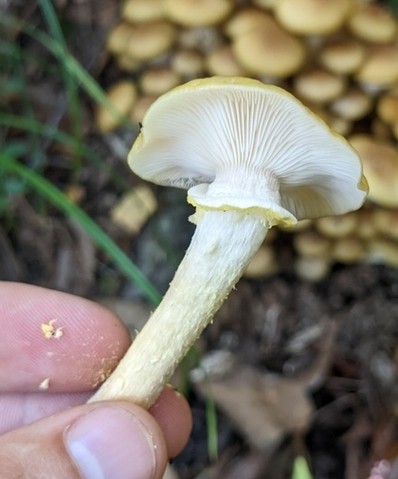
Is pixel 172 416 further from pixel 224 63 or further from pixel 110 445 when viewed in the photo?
pixel 224 63

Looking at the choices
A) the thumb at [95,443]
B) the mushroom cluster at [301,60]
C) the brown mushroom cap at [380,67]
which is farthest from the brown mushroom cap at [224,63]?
the thumb at [95,443]

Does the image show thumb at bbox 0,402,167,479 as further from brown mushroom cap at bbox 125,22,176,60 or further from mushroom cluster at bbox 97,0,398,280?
brown mushroom cap at bbox 125,22,176,60

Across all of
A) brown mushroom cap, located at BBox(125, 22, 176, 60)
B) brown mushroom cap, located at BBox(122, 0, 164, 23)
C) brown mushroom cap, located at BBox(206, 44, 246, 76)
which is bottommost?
brown mushroom cap, located at BBox(206, 44, 246, 76)

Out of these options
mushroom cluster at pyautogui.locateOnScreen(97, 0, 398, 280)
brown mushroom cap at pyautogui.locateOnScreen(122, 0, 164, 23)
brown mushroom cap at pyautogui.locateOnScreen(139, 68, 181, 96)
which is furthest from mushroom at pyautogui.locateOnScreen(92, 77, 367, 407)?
brown mushroom cap at pyautogui.locateOnScreen(122, 0, 164, 23)

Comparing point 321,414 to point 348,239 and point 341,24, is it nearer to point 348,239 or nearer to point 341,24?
point 348,239

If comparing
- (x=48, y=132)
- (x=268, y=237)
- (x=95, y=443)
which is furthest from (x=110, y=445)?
(x=48, y=132)
